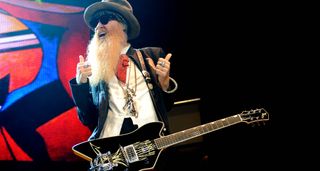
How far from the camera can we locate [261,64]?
8.71 ft

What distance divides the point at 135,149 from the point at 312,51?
1.81m

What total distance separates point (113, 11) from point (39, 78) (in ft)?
3.96

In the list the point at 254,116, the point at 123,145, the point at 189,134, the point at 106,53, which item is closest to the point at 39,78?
the point at 106,53

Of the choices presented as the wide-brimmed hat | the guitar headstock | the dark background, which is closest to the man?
the wide-brimmed hat

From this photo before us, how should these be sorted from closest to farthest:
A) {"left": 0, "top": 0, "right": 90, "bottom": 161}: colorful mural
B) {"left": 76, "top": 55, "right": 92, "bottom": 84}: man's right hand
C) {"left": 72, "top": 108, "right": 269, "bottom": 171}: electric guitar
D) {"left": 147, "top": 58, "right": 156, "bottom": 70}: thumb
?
{"left": 72, "top": 108, "right": 269, "bottom": 171}: electric guitar < {"left": 76, "top": 55, "right": 92, "bottom": 84}: man's right hand < {"left": 147, "top": 58, "right": 156, "bottom": 70}: thumb < {"left": 0, "top": 0, "right": 90, "bottom": 161}: colorful mural

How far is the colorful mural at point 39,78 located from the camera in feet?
8.45

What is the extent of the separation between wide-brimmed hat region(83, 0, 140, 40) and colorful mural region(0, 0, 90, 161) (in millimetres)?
997

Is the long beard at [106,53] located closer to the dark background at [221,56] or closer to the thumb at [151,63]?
the thumb at [151,63]

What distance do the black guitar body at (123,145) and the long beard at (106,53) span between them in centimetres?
34

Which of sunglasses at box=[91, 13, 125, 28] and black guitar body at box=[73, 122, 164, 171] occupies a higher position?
sunglasses at box=[91, 13, 125, 28]

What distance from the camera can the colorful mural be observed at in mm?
2574

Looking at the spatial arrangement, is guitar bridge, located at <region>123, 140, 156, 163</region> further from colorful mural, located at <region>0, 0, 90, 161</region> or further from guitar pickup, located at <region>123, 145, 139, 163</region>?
colorful mural, located at <region>0, 0, 90, 161</region>

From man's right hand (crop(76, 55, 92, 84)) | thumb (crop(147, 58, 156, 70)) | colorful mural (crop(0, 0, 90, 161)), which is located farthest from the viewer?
colorful mural (crop(0, 0, 90, 161))

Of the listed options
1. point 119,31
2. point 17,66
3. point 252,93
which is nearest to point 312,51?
point 252,93
